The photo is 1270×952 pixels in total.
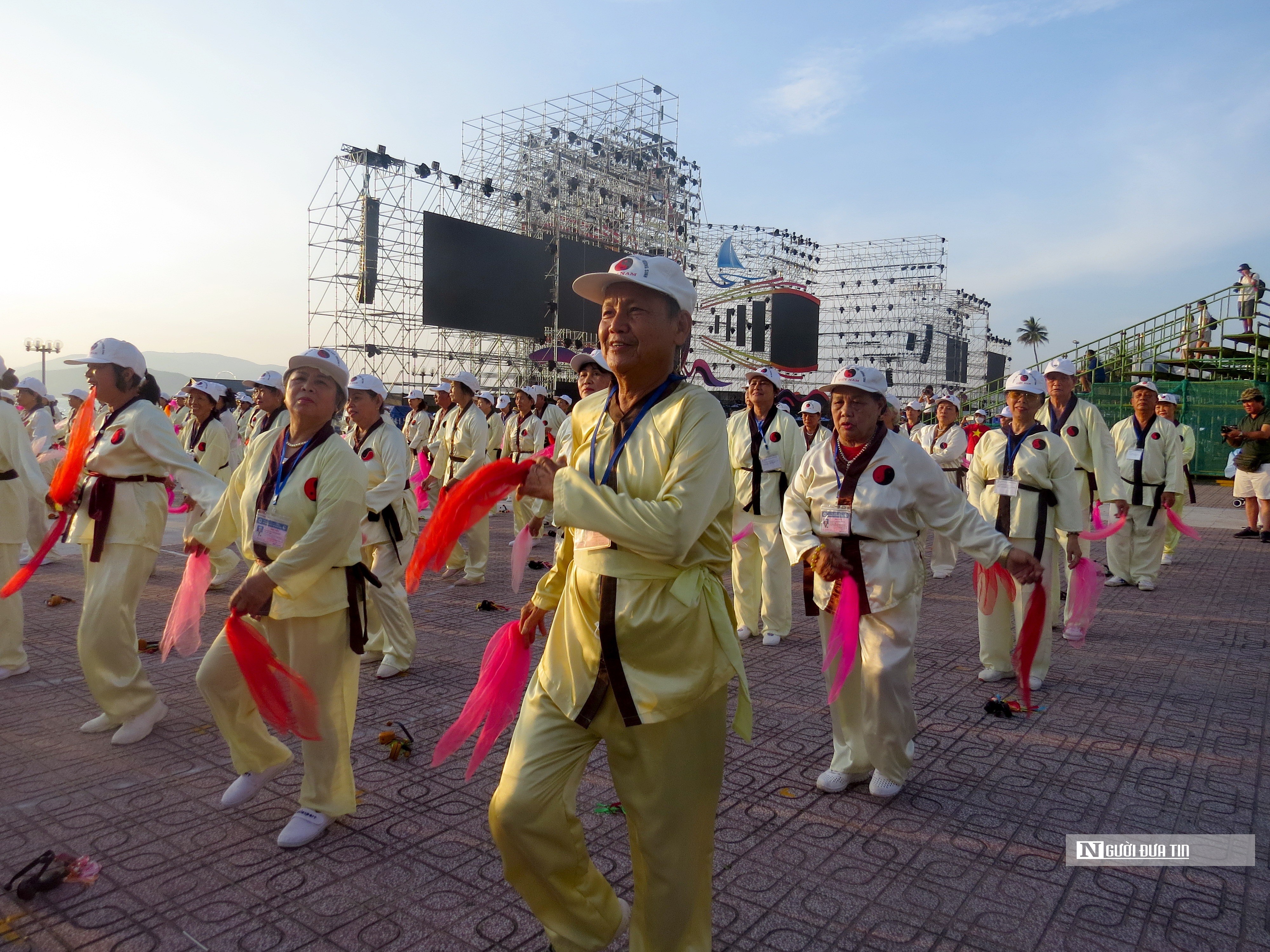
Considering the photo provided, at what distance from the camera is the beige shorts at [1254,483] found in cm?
1329

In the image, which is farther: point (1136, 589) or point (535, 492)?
point (1136, 589)

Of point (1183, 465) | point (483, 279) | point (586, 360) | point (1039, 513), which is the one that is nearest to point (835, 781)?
point (586, 360)

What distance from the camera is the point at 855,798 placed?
14.1 feet

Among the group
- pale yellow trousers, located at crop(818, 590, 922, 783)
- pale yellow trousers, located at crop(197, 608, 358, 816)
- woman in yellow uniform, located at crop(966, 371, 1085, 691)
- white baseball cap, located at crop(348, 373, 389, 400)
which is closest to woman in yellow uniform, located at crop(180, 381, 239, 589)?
white baseball cap, located at crop(348, 373, 389, 400)

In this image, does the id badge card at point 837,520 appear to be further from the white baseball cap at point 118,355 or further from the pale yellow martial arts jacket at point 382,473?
the white baseball cap at point 118,355

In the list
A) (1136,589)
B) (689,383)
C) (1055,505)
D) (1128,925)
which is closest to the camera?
(689,383)

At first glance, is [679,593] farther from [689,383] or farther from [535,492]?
[689,383]

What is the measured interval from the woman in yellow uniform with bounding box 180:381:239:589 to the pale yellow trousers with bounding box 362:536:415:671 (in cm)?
355

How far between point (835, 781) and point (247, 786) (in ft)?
9.49

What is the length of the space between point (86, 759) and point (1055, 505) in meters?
6.60

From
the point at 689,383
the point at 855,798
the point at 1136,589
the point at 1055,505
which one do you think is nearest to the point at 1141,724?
the point at 1055,505

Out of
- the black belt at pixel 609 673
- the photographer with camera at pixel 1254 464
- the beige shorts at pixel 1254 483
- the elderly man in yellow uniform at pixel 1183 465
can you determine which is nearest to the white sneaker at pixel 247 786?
the black belt at pixel 609 673

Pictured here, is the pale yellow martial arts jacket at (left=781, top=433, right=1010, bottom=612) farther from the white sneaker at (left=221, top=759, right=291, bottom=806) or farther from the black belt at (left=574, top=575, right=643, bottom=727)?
the white sneaker at (left=221, top=759, right=291, bottom=806)

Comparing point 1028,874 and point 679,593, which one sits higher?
point 679,593
